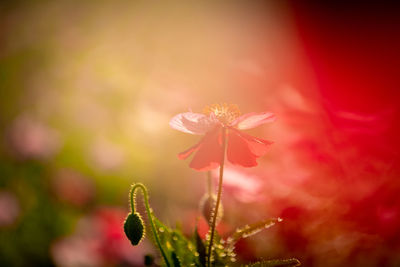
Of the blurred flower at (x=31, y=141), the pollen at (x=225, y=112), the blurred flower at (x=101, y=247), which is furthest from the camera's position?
the blurred flower at (x=31, y=141)

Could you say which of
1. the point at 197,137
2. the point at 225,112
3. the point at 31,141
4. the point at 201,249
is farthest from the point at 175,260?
the point at 31,141

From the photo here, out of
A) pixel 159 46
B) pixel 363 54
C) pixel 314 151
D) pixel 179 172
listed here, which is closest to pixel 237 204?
pixel 314 151

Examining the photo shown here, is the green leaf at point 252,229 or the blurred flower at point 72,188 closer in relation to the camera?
the green leaf at point 252,229

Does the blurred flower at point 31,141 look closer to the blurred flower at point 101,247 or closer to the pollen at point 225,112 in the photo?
the blurred flower at point 101,247

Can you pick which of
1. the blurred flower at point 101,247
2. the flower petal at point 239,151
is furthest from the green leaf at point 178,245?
the blurred flower at point 101,247

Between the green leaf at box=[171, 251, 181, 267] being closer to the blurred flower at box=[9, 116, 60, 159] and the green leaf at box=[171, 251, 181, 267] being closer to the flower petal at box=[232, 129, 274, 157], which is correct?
the flower petal at box=[232, 129, 274, 157]

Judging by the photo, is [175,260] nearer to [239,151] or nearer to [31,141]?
[239,151]

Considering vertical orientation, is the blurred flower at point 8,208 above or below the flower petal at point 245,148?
above
